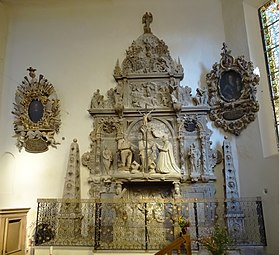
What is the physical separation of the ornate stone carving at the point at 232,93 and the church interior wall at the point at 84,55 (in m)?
0.25

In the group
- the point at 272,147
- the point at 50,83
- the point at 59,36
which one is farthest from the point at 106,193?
the point at 59,36

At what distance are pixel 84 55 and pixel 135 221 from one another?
194 inches

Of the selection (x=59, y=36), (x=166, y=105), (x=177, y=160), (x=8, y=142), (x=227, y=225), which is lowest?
(x=227, y=225)

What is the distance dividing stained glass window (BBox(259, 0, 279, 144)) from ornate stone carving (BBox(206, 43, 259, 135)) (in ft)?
1.35

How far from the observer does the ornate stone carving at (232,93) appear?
747 cm

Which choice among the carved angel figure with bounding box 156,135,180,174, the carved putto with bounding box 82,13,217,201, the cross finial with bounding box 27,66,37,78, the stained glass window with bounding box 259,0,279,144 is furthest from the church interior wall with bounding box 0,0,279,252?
the carved angel figure with bounding box 156,135,180,174

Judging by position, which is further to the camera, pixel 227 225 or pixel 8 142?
pixel 8 142

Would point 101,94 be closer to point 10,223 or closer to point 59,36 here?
point 59,36


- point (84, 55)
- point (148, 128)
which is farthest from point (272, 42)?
point (84, 55)

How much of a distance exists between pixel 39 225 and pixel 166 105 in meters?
4.44

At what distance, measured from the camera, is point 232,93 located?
7848mm

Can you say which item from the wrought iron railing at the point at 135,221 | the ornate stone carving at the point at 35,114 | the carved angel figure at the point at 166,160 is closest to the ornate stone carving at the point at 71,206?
the wrought iron railing at the point at 135,221

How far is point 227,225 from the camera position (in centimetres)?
675

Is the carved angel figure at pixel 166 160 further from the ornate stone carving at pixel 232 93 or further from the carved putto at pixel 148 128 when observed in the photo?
the ornate stone carving at pixel 232 93
